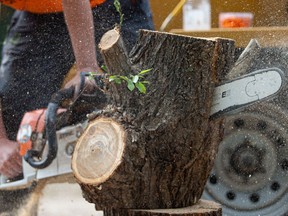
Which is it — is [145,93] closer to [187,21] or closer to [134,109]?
[134,109]

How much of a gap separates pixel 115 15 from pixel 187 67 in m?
1.73

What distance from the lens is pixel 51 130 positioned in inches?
209

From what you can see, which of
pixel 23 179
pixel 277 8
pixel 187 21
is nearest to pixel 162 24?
pixel 187 21

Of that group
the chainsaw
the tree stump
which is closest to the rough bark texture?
the tree stump

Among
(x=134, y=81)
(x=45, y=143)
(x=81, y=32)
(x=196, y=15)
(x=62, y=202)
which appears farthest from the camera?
(x=62, y=202)

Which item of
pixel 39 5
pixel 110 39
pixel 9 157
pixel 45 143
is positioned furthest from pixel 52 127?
pixel 110 39

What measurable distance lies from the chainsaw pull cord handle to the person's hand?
204mm

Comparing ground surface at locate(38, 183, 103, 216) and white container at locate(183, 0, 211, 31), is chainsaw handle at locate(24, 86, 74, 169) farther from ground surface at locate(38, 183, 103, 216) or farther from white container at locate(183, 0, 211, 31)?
white container at locate(183, 0, 211, 31)

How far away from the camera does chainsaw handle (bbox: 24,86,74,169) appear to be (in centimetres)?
516

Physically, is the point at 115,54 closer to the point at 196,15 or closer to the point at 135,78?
the point at 135,78

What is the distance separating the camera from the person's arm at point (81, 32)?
5184mm

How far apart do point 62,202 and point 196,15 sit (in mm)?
1550

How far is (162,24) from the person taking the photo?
18.3 feet

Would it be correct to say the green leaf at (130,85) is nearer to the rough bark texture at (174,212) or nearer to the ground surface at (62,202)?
the rough bark texture at (174,212)
